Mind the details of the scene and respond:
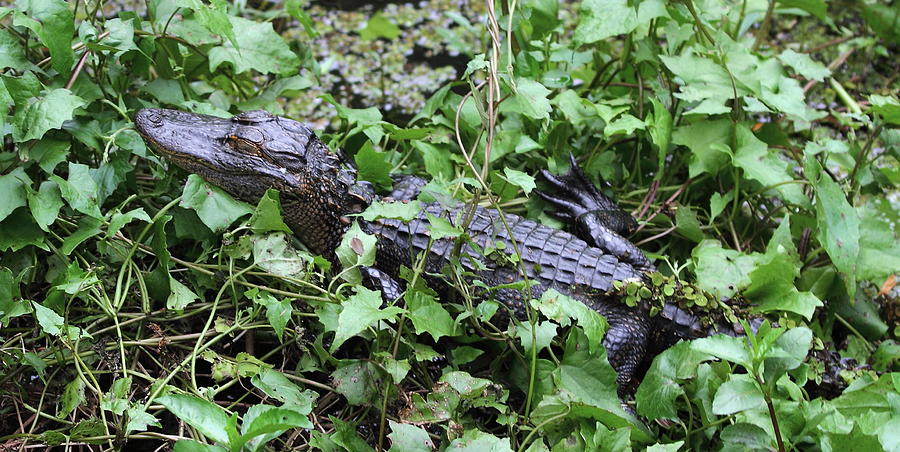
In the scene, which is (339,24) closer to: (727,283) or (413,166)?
(413,166)

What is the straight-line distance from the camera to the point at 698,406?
7.98 feet

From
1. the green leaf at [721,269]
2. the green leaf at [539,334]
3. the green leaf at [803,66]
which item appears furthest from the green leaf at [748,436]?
the green leaf at [803,66]

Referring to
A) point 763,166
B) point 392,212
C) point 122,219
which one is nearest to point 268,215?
point 122,219

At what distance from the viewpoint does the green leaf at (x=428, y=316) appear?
2.32 m

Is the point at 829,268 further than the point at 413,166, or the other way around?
the point at 413,166

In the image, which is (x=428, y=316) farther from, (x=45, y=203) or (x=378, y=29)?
(x=378, y=29)

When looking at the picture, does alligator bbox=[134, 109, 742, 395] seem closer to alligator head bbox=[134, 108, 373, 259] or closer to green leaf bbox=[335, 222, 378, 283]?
alligator head bbox=[134, 108, 373, 259]

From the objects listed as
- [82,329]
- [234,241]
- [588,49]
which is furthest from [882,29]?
[82,329]

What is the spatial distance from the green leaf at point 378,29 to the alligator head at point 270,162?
2004mm

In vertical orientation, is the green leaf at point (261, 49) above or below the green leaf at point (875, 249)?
above

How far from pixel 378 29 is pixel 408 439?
10.8ft

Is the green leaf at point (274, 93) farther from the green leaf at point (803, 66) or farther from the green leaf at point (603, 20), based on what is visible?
the green leaf at point (803, 66)

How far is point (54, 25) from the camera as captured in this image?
8.76 ft

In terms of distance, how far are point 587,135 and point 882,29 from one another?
7.35ft
